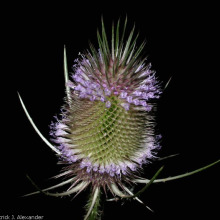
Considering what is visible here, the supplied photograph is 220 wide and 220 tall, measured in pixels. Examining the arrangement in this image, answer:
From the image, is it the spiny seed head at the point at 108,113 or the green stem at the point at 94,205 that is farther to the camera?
the green stem at the point at 94,205

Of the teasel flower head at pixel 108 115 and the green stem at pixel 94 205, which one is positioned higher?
the teasel flower head at pixel 108 115

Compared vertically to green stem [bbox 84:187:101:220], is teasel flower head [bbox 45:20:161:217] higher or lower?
higher

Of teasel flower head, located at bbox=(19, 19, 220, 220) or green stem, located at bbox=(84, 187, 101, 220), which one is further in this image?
green stem, located at bbox=(84, 187, 101, 220)

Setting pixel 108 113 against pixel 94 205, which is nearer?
pixel 108 113

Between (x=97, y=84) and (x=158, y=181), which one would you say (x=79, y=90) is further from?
(x=158, y=181)

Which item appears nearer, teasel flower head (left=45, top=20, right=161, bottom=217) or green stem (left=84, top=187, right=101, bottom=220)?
teasel flower head (left=45, top=20, right=161, bottom=217)

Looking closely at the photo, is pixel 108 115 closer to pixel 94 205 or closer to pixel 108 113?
pixel 108 113

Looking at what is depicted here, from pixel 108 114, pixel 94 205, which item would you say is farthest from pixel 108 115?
pixel 94 205

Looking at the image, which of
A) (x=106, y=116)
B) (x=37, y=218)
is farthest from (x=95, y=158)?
(x=37, y=218)
